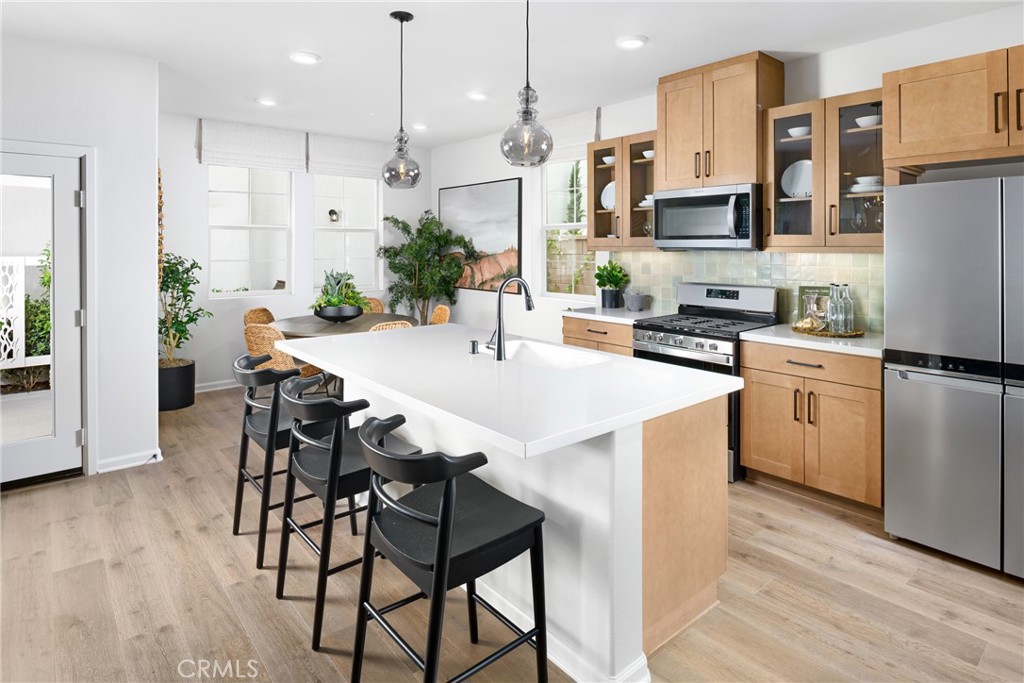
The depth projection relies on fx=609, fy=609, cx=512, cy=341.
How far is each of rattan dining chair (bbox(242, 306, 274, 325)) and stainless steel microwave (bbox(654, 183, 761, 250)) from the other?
12.5 ft

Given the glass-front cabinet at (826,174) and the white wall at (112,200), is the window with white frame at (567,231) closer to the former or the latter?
the glass-front cabinet at (826,174)

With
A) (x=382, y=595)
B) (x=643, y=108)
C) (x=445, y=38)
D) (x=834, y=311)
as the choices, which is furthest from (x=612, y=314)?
(x=382, y=595)

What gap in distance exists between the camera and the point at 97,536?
2922mm

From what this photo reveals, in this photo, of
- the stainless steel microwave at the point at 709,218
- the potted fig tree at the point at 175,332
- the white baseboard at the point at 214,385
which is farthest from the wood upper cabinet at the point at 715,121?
the white baseboard at the point at 214,385

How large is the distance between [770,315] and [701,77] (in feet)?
5.26

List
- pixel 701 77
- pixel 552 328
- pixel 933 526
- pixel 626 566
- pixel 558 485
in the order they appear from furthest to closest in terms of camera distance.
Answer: pixel 552 328
pixel 701 77
pixel 933 526
pixel 558 485
pixel 626 566

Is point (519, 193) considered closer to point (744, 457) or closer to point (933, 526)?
point (744, 457)

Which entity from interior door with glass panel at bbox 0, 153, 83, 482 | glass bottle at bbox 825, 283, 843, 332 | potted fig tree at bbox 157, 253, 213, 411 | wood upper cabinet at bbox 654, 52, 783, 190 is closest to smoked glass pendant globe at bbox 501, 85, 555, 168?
wood upper cabinet at bbox 654, 52, 783, 190

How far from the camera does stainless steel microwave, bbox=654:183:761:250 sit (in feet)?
12.4

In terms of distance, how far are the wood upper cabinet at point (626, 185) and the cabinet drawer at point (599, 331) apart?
661mm

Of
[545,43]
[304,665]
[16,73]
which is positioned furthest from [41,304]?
[545,43]

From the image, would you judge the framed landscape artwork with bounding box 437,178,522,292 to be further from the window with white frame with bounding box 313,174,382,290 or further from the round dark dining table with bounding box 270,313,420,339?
the round dark dining table with bounding box 270,313,420,339

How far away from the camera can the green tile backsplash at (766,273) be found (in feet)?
11.8

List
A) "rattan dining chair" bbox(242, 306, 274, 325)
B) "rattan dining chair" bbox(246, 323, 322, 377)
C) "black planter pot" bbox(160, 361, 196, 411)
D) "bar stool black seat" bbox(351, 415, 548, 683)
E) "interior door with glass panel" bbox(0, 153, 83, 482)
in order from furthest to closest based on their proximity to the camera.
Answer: "rattan dining chair" bbox(242, 306, 274, 325) → "black planter pot" bbox(160, 361, 196, 411) → "rattan dining chair" bbox(246, 323, 322, 377) → "interior door with glass panel" bbox(0, 153, 83, 482) → "bar stool black seat" bbox(351, 415, 548, 683)
